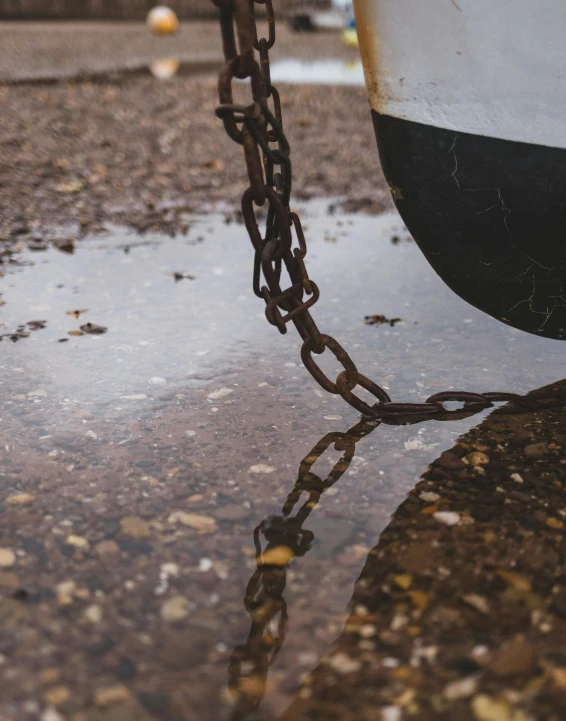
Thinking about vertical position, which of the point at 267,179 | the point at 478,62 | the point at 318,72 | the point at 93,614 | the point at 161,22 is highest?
the point at 478,62

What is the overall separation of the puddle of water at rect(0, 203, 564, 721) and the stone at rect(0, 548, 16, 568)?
23mm

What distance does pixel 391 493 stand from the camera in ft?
6.37

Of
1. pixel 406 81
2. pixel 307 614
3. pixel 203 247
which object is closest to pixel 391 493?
pixel 307 614

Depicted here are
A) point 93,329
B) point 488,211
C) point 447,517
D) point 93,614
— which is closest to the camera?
point 93,614

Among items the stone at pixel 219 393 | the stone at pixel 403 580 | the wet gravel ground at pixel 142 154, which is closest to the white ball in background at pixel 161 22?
the wet gravel ground at pixel 142 154

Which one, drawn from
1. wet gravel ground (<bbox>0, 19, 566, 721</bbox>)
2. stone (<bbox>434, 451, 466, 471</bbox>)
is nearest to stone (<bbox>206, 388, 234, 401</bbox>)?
wet gravel ground (<bbox>0, 19, 566, 721</bbox>)

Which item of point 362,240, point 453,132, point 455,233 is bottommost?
point 362,240

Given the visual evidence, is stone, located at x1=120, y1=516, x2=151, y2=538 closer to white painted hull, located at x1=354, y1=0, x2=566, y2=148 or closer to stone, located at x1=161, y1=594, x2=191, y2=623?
stone, located at x1=161, y1=594, x2=191, y2=623

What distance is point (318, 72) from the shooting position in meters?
11.0

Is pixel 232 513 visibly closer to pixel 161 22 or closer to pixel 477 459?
pixel 477 459

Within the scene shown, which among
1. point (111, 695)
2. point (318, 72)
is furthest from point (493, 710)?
point (318, 72)

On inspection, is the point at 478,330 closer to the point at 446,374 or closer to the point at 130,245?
the point at 446,374

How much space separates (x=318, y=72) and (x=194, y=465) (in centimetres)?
991

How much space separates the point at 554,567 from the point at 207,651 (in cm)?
75
